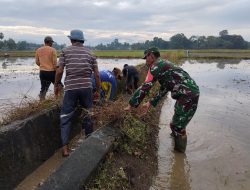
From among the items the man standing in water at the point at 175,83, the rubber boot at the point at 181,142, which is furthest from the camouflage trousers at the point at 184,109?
the rubber boot at the point at 181,142

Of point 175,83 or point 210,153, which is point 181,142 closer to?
point 210,153

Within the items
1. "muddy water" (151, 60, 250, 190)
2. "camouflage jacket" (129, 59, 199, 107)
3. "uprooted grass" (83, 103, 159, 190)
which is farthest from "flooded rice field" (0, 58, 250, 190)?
"camouflage jacket" (129, 59, 199, 107)

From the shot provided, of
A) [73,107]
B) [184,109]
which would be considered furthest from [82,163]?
[184,109]

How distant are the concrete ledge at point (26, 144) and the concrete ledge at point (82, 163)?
3.55ft

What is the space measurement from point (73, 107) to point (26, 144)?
948 mm

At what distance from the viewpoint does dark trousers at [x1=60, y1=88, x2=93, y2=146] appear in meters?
5.46

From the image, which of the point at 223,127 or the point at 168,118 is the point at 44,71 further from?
the point at 223,127

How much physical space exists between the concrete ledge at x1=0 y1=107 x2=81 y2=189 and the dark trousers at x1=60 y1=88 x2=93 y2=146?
330mm

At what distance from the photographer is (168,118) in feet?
29.7

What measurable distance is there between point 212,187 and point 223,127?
136 inches

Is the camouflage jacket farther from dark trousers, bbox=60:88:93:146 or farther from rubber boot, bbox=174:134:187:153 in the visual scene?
dark trousers, bbox=60:88:93:146

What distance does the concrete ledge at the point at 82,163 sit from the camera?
11.2 feet

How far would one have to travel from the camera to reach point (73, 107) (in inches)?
219

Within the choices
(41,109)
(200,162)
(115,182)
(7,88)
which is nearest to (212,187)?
(200,162)
